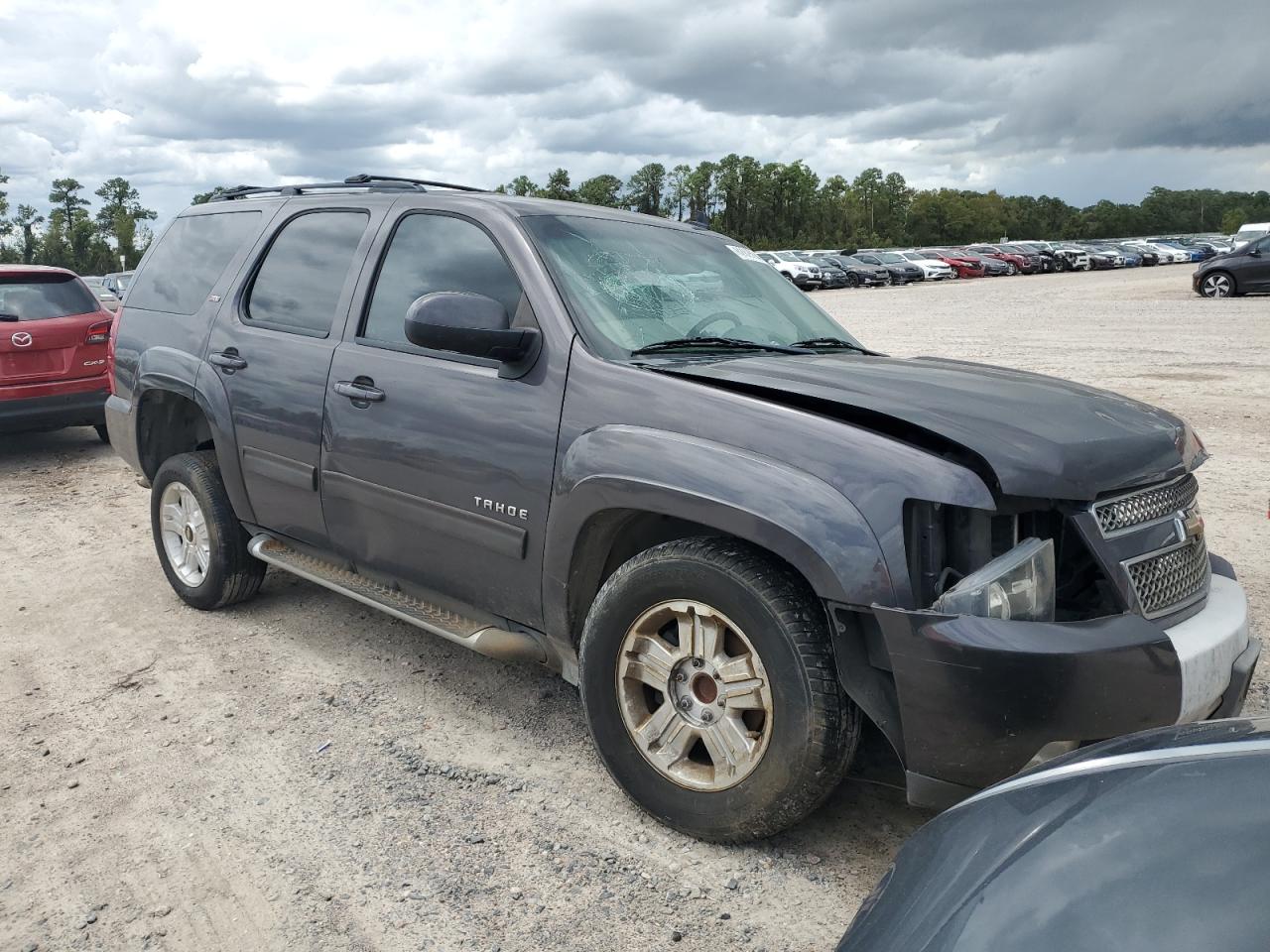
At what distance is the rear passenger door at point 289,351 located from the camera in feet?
13.7

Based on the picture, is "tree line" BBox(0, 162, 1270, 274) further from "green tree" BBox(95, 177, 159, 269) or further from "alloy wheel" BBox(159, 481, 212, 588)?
"alloy wheel" BBox(159, 481, 212, 588)

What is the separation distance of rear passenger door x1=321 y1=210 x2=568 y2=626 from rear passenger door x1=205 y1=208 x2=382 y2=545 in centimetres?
13

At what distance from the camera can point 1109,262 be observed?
57.8m

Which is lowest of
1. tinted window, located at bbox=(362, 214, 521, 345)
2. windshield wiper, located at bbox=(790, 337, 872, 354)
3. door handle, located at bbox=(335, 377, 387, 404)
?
door handle, located at bbox=(335, 377, 387, 404)

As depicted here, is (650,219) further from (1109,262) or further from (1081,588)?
(1109,262)

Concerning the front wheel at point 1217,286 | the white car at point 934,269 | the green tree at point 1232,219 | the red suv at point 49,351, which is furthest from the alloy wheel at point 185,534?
the green tree at point 1232,219

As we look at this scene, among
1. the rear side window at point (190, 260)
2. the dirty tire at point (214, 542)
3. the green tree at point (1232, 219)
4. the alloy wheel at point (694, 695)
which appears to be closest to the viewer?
the alloy wheel at point (694, 695)

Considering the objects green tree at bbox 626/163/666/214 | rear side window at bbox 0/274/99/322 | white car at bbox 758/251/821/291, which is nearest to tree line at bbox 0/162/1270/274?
green tree at bbox 626/163/666/214

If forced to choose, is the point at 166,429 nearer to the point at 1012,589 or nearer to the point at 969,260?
the point at 1012,589

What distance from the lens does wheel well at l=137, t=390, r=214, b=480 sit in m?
5.21

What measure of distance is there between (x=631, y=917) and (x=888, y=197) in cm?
13466

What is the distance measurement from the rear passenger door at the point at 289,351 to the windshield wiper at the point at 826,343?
173 cm

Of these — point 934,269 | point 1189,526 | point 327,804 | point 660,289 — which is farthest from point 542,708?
point 934,269

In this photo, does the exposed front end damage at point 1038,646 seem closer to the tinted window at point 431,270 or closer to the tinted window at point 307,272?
the tinted window at point 431,270
